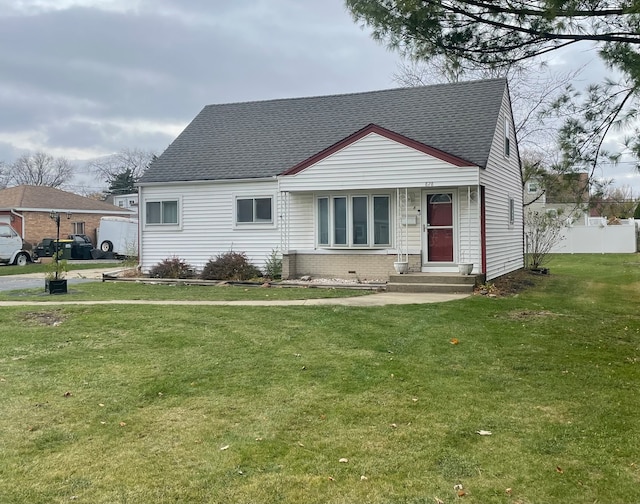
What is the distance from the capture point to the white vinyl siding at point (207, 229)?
1717cm

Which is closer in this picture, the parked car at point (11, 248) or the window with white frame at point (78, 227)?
the parked car at point (11, 248)

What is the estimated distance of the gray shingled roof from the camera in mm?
15766

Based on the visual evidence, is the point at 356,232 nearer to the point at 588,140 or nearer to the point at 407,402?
the point at 588,140

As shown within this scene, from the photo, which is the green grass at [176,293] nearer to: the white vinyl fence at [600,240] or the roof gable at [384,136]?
the roof gable at [384,136]

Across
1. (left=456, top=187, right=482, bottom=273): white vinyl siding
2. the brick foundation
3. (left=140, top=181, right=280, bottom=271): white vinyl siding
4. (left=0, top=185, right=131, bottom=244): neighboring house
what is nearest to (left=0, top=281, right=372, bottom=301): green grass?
the brick foundation

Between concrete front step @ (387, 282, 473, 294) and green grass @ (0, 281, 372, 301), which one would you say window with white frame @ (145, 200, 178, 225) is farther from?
concrete front step @ (387, 282, 473, 294)

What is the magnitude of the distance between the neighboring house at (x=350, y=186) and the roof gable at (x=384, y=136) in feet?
0.09

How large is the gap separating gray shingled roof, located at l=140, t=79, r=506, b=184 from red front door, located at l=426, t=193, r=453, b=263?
1.31 meters

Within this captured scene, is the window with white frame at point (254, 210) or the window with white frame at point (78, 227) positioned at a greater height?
the window with white frame at point (78, 227)

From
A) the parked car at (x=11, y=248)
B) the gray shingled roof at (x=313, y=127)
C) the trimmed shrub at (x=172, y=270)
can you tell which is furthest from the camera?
the parked car at (x=11, y=248)

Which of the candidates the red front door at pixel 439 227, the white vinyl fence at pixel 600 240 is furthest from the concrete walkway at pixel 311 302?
the white vinyl fence at pixel 600 240

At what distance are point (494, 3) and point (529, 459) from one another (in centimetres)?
703

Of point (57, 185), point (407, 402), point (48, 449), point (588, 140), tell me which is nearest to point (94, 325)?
point (48, 449)

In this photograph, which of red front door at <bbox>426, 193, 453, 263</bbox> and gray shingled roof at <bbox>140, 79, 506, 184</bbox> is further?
gray shingled roof at <bbox>140, 79, 506, 184</bbox>
